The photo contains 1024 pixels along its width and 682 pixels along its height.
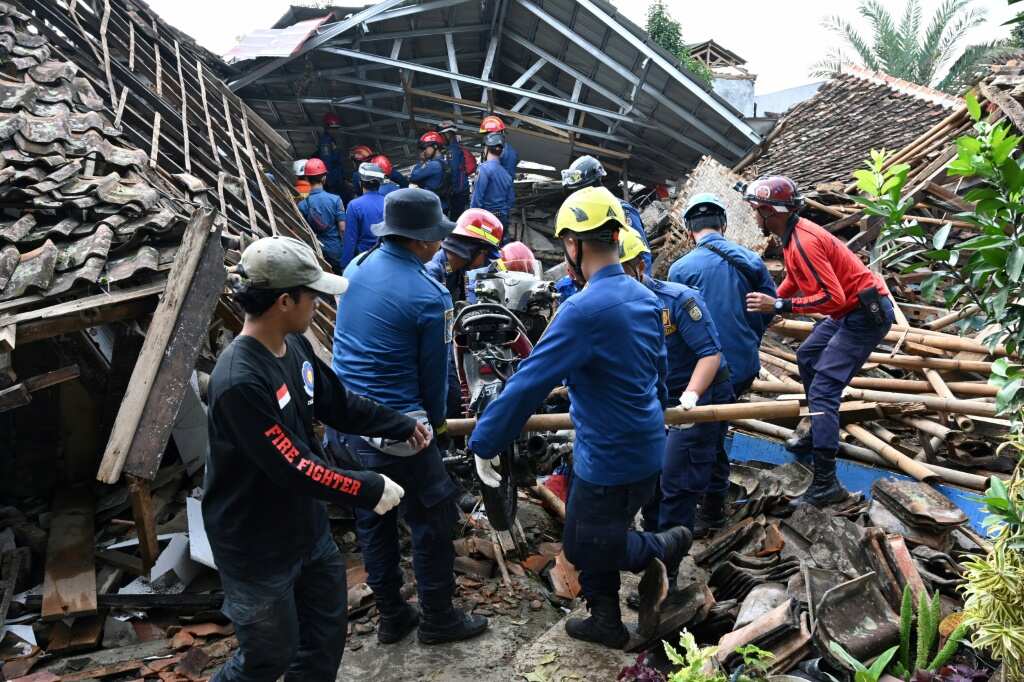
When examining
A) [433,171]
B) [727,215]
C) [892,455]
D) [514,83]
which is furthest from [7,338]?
[514,83]

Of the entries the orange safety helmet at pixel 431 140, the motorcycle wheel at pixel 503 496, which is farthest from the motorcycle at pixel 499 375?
the orange safety helmet at pixel 431 140

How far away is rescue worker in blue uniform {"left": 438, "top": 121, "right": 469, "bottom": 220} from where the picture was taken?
1049 centimetres

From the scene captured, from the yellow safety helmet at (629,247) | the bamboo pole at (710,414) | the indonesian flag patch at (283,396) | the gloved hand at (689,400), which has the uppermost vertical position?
the yellow safety helmet at (629,247)

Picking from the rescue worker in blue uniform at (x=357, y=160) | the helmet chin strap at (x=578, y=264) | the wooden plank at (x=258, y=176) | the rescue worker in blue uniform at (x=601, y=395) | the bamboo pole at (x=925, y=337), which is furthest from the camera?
the rescue worker in blue uniform at (x=357, y=160)

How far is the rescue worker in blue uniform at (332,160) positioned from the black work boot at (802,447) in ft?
26.9

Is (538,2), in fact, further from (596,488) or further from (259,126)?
(596,488)

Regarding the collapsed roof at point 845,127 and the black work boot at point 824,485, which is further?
the collapsed roof at point 845,127

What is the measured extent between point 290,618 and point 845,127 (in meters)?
13.0

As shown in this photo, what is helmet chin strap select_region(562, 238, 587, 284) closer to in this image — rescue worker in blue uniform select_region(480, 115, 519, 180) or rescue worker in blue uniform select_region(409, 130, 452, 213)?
rescue worker in blue uniform select_region(480, 115, 519, 180)

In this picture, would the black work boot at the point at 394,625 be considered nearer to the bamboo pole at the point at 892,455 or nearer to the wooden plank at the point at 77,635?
the wooden plank at the point at 77,635

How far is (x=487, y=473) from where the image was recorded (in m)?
3.69

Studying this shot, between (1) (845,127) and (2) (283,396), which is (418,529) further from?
(1) (845,127)

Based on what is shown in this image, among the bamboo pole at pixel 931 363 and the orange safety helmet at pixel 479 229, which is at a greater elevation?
the orange safety helmet at pixel 479 229

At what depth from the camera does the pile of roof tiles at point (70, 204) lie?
410 cm
